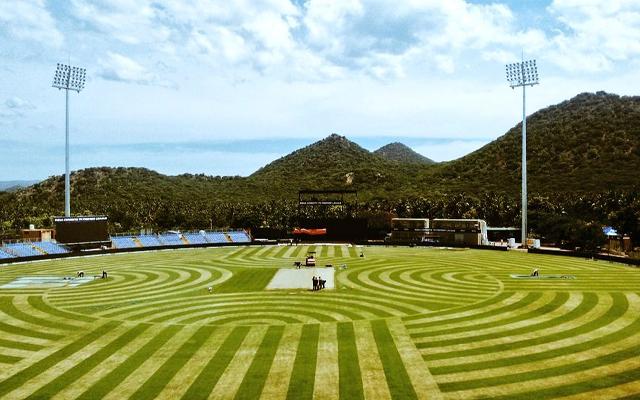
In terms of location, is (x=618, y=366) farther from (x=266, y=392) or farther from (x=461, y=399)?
(x=266, y=392)

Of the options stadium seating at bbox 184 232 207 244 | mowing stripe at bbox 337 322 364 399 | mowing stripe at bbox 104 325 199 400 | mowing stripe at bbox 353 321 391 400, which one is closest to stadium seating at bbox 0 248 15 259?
stadium seating at bbox 184 232 207 244

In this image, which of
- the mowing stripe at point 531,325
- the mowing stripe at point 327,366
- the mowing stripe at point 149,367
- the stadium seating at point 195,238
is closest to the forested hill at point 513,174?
the stadium seating at point 195,238

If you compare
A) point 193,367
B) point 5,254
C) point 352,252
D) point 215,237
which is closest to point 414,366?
point 193,367

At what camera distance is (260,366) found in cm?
2630

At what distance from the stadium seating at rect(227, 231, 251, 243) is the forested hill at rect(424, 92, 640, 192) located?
7528cm

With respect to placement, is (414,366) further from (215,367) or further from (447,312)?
(447,312)

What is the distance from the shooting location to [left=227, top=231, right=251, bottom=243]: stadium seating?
10902 cm

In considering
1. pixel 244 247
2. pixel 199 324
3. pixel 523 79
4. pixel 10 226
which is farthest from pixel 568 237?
pixel 10 226

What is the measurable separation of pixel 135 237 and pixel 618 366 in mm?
91797


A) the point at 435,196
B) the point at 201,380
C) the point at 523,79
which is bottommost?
the point at 201,380

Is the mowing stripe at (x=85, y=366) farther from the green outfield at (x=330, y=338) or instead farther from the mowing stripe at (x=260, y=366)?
the mowing stripe at (x=260, y=366)

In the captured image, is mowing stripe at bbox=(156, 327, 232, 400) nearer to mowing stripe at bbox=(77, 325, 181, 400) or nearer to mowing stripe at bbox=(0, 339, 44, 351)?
mowing stripe at bbox=(77, 325, 181, 400)

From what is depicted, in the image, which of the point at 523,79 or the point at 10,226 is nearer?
the point at 523,79

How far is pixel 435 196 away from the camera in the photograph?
152 metres
